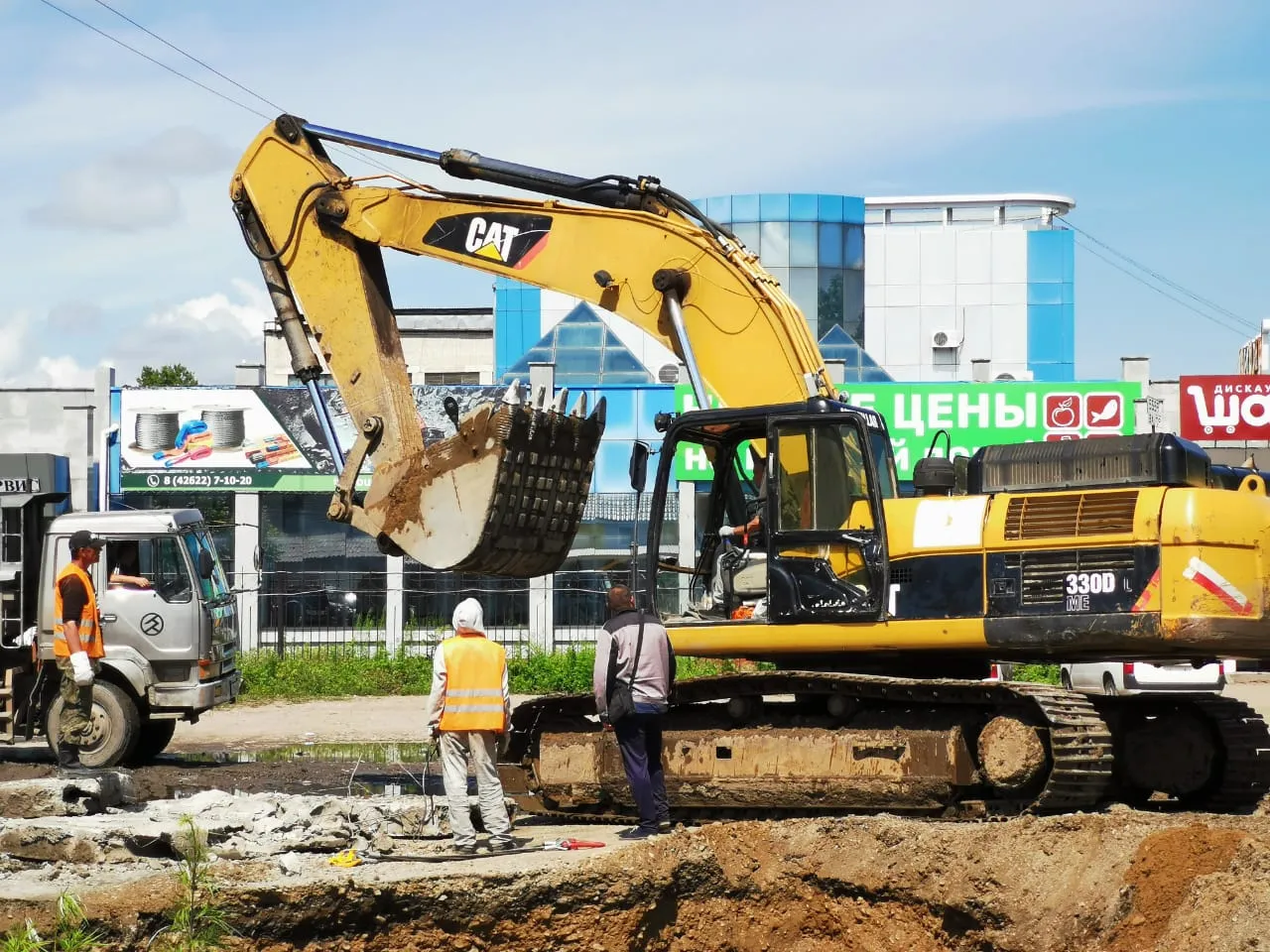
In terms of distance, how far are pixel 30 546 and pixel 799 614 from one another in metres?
8.88

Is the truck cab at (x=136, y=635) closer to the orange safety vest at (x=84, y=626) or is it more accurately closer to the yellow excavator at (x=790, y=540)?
the orange safety vest at (x=84, y=626)

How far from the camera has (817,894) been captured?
9289 mm

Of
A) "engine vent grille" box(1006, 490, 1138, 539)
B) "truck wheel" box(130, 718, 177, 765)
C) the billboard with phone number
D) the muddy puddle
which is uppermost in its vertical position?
the billboard with phone number

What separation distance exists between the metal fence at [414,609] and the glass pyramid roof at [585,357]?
12558mm

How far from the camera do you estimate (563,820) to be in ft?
37.7

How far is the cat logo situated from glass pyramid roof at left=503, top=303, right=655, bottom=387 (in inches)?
1051

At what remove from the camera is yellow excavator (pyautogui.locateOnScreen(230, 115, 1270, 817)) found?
10.0 metres

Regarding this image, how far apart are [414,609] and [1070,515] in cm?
1765

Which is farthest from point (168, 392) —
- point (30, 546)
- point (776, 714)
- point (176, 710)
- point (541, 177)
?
point (776, 714)

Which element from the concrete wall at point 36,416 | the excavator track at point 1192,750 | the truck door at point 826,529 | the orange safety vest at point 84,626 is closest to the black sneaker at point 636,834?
the truck door at point 826,529

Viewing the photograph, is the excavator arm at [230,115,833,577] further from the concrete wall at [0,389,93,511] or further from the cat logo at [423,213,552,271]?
the concrete wall at [0,389,93,511]

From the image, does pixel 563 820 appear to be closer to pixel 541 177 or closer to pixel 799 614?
pixel 799 614

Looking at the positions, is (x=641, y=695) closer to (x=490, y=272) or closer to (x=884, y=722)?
(x=884, y=722)

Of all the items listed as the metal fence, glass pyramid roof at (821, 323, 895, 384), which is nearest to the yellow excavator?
the metal fence
